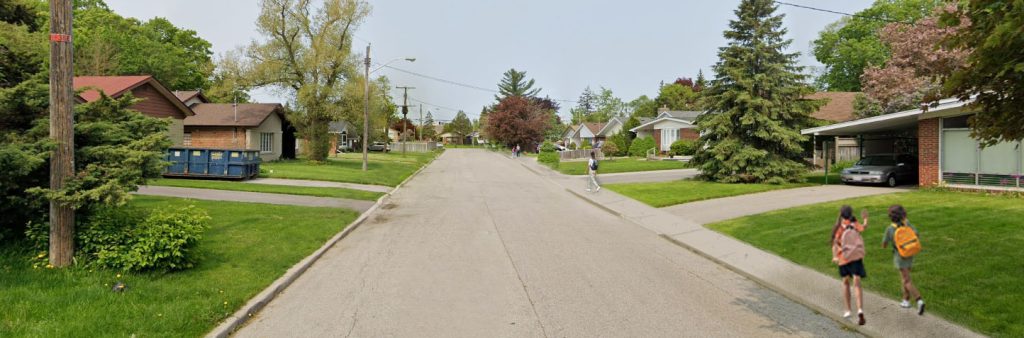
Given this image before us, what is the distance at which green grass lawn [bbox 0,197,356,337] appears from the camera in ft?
18.7

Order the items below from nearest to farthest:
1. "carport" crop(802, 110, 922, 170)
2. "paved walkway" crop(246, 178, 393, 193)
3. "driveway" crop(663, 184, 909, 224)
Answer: "driveway" crop(663, 184, 909, 224)
"carport" crop(802, 110, 922, 170)
"paved walkway" crop(246, 178, 393, 193)

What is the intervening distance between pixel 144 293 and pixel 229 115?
3477cm

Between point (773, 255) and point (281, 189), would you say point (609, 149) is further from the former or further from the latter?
point (773, 255)

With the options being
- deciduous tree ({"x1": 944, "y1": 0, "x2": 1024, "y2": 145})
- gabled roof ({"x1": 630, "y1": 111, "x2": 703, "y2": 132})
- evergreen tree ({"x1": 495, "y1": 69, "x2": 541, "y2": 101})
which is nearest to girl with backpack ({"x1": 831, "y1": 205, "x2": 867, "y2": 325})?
deciduous tree ({"x1": 944, "y1": 0, "x2": 1024, "y2": 145})

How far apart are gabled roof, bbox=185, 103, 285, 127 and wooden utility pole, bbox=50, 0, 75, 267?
3092cm

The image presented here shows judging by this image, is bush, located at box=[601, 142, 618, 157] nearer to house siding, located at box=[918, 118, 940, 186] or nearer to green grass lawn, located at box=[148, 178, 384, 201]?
green grass lawn, located at box=[148, 178, 384, 201]

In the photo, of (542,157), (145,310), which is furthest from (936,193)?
(542,157)

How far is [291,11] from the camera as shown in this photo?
3900 centimetres

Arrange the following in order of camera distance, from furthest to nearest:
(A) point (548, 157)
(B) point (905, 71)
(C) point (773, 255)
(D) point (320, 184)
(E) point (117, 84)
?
(A) point (548, 157) → (B) point (905, 71) → (E) point (117, 84) → (D) point (320, 184) → (C) point (773, 255)

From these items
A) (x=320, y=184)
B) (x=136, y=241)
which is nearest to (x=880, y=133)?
(x=320, y=184)

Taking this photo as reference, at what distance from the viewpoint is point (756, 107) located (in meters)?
24.8

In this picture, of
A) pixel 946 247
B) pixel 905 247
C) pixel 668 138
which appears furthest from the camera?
pixel 668 138

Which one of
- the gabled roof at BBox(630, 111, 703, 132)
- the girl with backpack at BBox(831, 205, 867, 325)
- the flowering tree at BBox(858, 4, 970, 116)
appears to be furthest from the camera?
the gabled roof at BBox(630, 111, 703, 132)

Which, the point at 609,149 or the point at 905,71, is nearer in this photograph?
the point at 905,71
